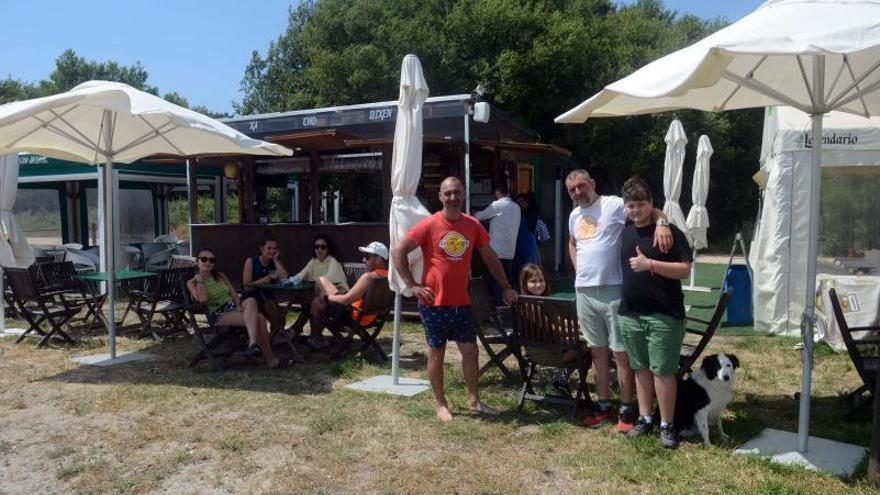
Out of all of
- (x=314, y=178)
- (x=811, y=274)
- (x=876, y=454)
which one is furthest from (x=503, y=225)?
(x=876, y=454)

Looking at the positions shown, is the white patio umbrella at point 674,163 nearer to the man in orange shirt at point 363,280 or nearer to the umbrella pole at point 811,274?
the man in orange shirt at point 363,280

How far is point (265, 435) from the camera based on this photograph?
421 centimetres

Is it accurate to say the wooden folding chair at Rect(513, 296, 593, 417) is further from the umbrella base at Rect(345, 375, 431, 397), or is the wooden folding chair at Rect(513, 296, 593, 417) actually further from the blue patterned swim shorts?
the umbrella base at Rect(345, 375, 431, 397)

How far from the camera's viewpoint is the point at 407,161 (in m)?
5.16

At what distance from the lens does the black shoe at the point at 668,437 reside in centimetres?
377

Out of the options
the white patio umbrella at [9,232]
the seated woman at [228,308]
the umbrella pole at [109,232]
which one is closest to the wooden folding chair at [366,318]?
the seated woman at [228,308]

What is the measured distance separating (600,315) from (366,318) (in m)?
2.63

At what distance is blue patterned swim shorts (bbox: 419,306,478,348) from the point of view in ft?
14.1

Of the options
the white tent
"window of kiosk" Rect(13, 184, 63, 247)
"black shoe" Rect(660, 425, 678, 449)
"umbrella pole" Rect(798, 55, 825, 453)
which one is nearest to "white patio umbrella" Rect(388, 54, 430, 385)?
"black shoe" Rect(660, 425, 678, 449)

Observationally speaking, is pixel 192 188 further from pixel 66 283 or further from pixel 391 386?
pixel 391 386

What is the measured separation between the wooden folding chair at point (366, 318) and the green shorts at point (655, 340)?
2.60 m

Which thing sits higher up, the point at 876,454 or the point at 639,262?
the point at 639,262

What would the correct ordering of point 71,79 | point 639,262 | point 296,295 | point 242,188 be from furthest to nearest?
point 71,79, point 242,188, point 296,295, point 639,262

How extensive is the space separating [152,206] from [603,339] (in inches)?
550
